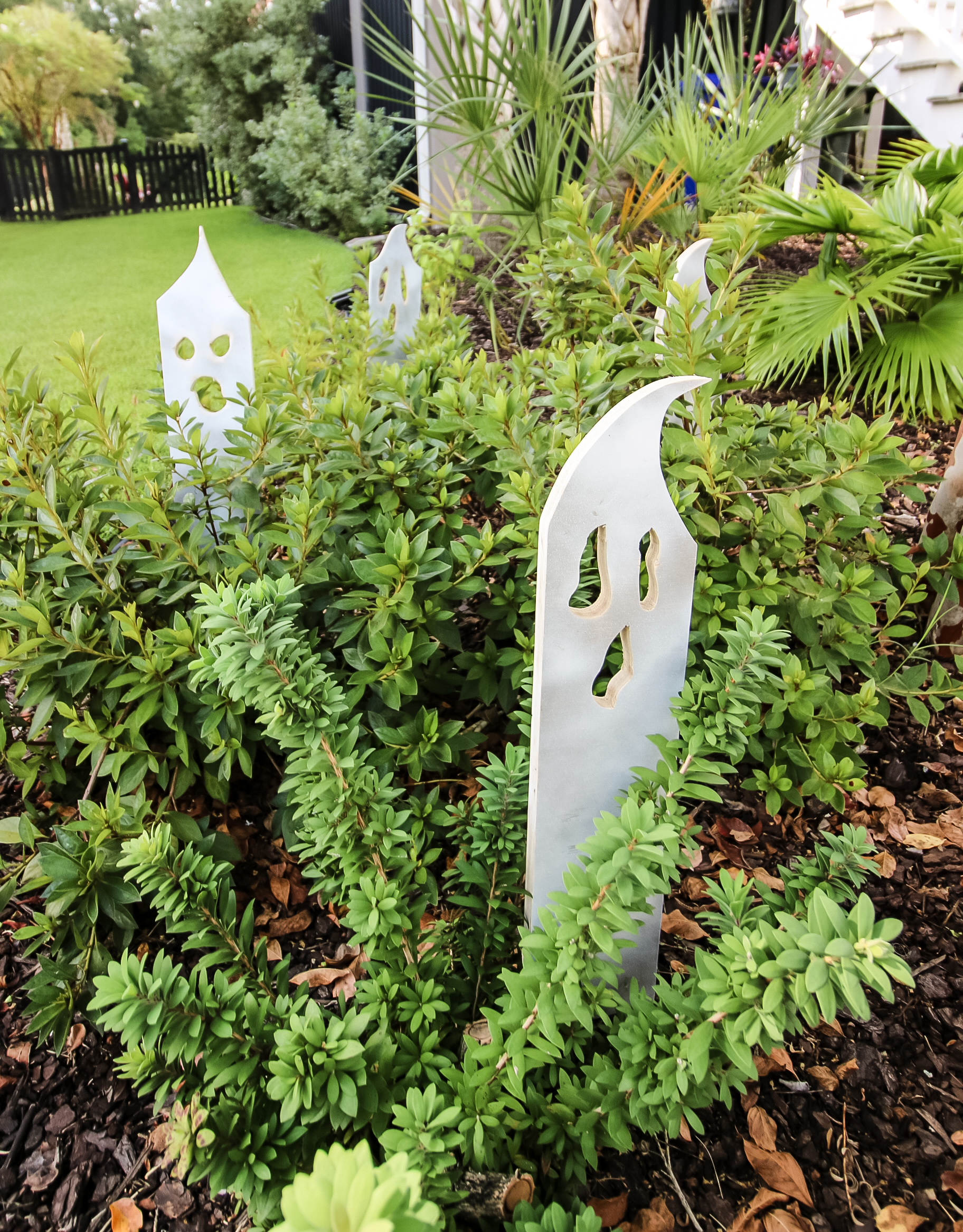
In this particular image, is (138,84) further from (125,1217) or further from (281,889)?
(125,1217)

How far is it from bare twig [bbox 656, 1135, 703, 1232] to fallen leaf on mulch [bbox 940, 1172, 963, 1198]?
30 cm

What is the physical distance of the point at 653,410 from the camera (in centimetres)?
75

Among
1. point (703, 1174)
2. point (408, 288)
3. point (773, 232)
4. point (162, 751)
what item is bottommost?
point (703, 1174)

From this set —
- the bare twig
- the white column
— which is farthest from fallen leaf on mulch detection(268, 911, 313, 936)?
the white column

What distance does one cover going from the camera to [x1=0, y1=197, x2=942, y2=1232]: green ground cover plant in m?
0.70

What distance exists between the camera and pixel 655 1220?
0.88 metres

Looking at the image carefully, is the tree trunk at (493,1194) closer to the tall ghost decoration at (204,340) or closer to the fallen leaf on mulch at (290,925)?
the fallen leaf on mulch at (290,925)

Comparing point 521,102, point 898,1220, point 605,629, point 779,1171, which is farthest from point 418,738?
point 521,102

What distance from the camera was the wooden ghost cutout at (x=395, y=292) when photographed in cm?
257

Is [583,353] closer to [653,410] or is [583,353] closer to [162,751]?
[653,410]

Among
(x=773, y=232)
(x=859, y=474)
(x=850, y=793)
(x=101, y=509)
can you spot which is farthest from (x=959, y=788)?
(x=773, y=232)

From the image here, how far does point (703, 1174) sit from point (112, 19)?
54.2ft

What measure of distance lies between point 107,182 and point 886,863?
12030mm

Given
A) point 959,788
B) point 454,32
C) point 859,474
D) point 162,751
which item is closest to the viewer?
point 859,474
